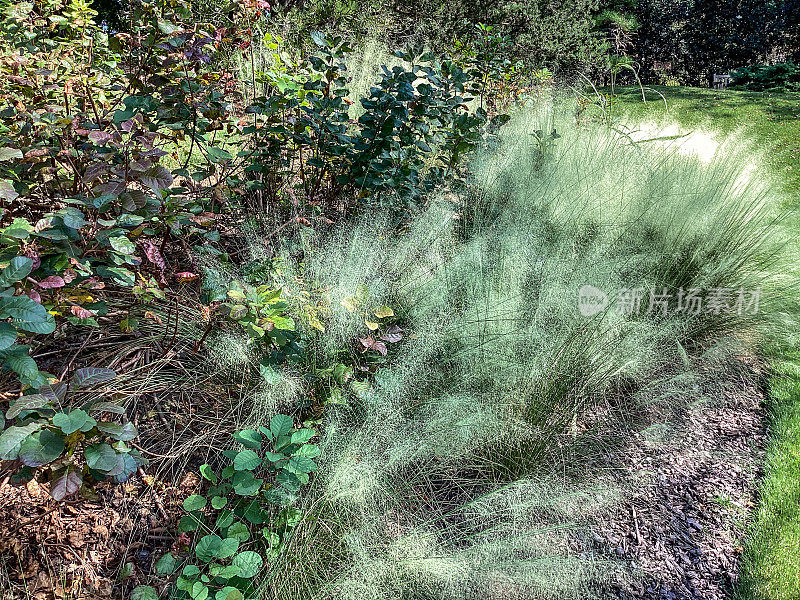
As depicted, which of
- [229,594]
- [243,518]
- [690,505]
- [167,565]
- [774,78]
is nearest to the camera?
[229,594]

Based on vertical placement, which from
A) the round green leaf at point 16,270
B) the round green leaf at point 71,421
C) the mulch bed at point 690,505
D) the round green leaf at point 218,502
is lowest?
the mulch bed at point 690,505

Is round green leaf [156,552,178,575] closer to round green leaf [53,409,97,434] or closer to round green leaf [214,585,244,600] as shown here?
round green leaf [214,585,244,600]

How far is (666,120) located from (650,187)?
4.62ft

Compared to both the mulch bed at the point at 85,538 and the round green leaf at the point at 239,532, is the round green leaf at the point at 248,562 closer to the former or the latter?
the round green leaf at the point at 239,532

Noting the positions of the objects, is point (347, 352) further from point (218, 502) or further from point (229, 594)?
point (229, 594)

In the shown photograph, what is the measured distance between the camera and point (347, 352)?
1.94 m

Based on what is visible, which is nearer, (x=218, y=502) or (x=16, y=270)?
(x=16, y=270)

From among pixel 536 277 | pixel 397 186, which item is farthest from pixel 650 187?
pixel 397 186

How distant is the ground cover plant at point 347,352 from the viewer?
4.78 ft

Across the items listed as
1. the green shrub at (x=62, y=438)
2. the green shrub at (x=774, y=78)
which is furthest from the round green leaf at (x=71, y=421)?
the green shrub at (x=774, y=78)

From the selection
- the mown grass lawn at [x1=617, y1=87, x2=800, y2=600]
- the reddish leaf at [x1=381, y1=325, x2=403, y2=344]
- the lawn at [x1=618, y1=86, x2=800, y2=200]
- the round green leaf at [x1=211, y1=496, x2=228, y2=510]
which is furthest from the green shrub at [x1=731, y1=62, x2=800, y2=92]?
the round green leaf at [x1=211, y1=496, x2=228, y2=510]

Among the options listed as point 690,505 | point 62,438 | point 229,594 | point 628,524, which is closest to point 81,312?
point 62,438

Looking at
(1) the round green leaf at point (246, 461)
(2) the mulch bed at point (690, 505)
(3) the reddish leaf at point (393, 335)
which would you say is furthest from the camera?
(3) the reddish leaf at point (393, 335)

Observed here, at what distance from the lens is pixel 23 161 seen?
1747 mm
